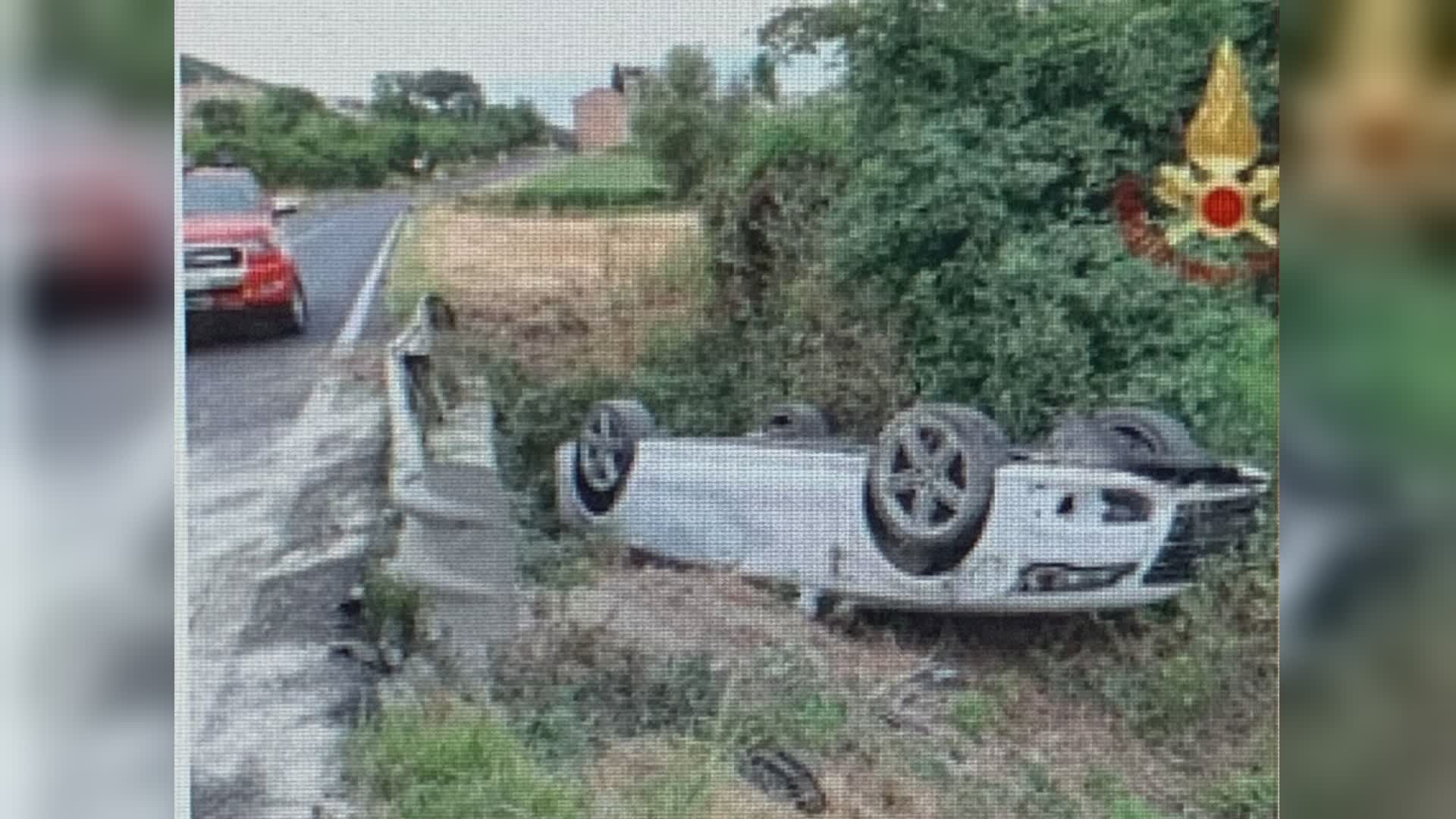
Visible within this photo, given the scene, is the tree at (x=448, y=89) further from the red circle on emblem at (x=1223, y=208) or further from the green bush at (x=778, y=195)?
the red circle on emblem at (x=1223, y=208)

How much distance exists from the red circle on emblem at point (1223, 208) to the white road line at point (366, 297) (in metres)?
A: 0.81

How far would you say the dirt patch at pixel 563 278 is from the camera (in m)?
1.79

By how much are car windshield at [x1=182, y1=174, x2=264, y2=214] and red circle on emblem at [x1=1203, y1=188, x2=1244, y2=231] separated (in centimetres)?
94

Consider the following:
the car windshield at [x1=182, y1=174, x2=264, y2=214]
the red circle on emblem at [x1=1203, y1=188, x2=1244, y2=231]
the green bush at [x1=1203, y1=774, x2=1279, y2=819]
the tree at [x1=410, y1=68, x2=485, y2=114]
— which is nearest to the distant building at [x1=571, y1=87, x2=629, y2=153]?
the tree at [x1=410, y1=68, x2=485, y2=114]

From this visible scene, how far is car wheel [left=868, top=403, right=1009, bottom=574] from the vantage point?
1780mm

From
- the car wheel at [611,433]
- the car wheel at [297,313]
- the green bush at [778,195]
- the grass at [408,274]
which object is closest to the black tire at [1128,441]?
the green bush at [778,195]

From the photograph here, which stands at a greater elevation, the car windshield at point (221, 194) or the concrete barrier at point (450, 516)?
the car windshield at point (221, 194)

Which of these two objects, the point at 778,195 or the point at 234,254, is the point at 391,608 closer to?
the point at 234,254

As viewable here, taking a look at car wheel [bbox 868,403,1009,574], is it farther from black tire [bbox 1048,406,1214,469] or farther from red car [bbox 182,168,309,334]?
red car [bbox 182,168,309,334]

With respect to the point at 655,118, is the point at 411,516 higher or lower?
lower
